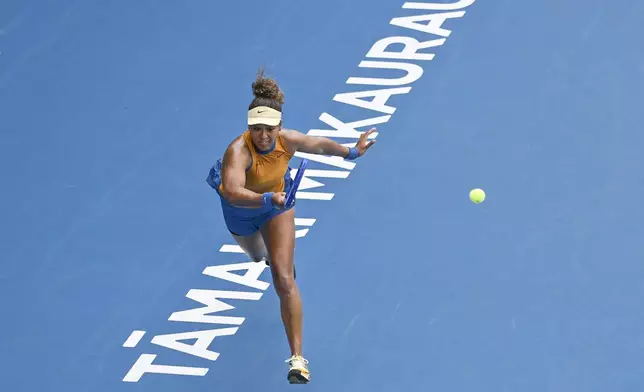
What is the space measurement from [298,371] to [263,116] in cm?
168

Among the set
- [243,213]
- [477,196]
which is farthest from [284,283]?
[477,196]

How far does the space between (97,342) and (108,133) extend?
244cm

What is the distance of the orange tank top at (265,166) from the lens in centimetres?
962

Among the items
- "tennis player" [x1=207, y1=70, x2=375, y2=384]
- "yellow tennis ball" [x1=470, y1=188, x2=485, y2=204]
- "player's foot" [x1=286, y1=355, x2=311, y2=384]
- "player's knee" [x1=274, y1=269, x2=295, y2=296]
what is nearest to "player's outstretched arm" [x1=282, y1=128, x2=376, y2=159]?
"tennis player" [x1=207, y1=70, x2=375, y2=384]

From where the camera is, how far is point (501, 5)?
13.1 meters

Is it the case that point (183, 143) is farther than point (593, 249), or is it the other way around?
point (183, 143)

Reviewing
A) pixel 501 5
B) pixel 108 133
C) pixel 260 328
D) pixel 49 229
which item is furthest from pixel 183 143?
pixel 501 5

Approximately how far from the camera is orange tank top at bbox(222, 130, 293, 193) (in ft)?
31.6

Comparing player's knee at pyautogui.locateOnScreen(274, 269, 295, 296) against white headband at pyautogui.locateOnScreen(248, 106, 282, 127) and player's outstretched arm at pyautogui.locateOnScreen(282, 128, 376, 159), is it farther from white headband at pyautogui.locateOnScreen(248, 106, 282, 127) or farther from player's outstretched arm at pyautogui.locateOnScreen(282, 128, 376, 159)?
white headband at pyautogui.locateOnScreen(248, 106, 282, 127)

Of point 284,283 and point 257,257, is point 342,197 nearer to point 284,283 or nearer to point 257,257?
point 257,257

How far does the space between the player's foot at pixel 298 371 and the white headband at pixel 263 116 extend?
1558mm

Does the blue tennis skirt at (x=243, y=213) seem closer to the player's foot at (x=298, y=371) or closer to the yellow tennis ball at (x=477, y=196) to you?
the player's foot at (x=298, y=371)

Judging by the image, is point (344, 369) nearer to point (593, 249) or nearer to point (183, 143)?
point (593, 249)

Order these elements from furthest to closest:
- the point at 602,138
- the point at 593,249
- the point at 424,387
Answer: the point at 602,138, the point at 593,249, the point at 424,387
